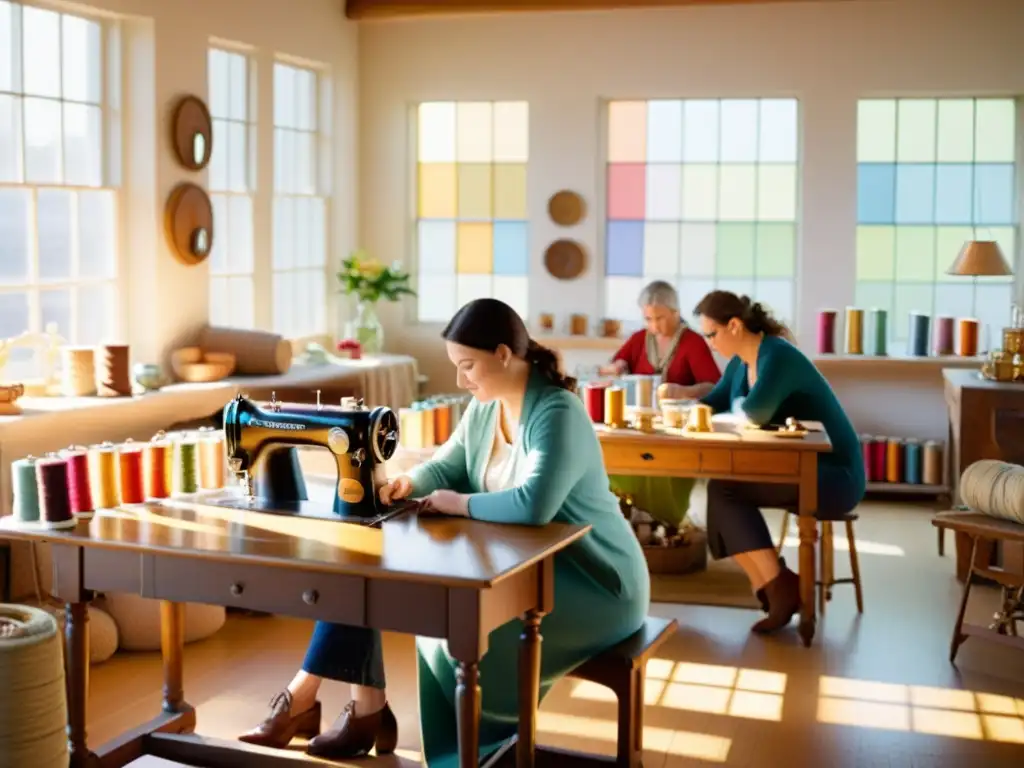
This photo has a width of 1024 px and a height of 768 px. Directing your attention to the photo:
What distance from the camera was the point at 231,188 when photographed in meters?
8.41

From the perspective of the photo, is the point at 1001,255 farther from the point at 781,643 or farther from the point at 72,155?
the point at 72,155

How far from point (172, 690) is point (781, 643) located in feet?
8.06

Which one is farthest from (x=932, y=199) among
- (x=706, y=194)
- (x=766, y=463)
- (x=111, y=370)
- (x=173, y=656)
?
(x=173, y=656)

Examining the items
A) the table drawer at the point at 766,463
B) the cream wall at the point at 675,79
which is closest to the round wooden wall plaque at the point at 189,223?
the cream wall at the point at 675,79

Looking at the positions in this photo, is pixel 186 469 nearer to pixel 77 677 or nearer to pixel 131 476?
pixel 131 476

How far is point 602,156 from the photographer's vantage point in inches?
376

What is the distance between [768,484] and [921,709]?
1.33 meters

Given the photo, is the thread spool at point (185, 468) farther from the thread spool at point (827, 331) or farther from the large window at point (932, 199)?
the large window at point (932, 199)

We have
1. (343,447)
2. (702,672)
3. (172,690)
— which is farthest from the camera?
(702,672)

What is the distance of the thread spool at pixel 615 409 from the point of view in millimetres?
6152

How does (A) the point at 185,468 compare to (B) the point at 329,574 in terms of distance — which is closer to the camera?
(B) the point at 329,574

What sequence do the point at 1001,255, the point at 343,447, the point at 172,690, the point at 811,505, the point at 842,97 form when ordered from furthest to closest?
the point at 842,97, the point at 1001,255, the point at 811,505, the point at 172,690, the point at 343,447

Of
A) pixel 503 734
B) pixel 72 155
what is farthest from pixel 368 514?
pixel 72 155

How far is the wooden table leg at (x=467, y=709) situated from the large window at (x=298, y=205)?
18.8 ft
